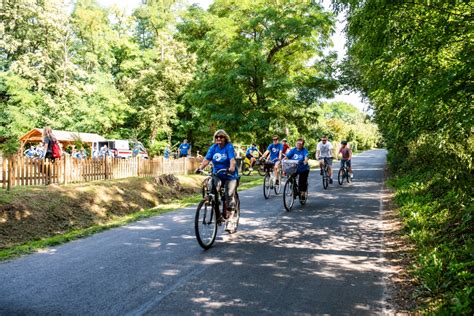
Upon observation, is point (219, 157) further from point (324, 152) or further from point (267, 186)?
point (324, 152)

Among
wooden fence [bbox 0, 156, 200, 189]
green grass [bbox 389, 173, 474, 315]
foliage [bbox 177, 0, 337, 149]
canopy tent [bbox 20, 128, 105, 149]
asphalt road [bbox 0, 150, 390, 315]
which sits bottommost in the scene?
asphalt road [bbox 0, 150, 390, 315]

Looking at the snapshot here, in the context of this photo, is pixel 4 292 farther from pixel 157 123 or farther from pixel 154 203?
pixel 157 123

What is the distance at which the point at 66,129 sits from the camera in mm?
38406

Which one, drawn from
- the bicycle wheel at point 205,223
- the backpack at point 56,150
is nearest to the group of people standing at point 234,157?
the bicycle wheel at point 205,223

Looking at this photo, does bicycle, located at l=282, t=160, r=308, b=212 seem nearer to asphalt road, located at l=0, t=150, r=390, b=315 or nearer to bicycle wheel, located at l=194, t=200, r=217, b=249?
asphalt road, located at l=0, t=150, r=390, b=315

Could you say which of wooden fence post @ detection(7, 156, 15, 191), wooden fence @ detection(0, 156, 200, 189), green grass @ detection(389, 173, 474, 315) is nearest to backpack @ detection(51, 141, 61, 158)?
wooden fence @ detection(0, 156, 200, 189)

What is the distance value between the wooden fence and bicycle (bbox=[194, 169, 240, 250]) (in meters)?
6.55

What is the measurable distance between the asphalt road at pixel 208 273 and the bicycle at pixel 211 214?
232 mm

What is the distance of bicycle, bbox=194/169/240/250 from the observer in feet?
23.1

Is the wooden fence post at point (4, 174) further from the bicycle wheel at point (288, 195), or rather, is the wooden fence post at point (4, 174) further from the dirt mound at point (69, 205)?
the bicycle wheel at point (288, 195)

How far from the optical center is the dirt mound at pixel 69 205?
29.6 ft

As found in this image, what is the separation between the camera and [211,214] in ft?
24.5

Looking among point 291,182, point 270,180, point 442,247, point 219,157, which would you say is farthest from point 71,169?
point 442,247

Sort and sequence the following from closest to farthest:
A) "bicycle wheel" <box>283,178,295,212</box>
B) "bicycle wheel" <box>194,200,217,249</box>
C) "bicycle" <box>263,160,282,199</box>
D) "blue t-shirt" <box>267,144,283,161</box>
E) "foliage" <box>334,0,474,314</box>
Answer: "foliage" <box>334,0,474,314</box>
"bicycle wheel" <box>194,200,217,249</box>
"bicycle wheel" <box>283,178,295,212</box>
"bicycle" <box>263,160,282,199</box>
"blue t-shirt" <box>267,144,283,161</box>
